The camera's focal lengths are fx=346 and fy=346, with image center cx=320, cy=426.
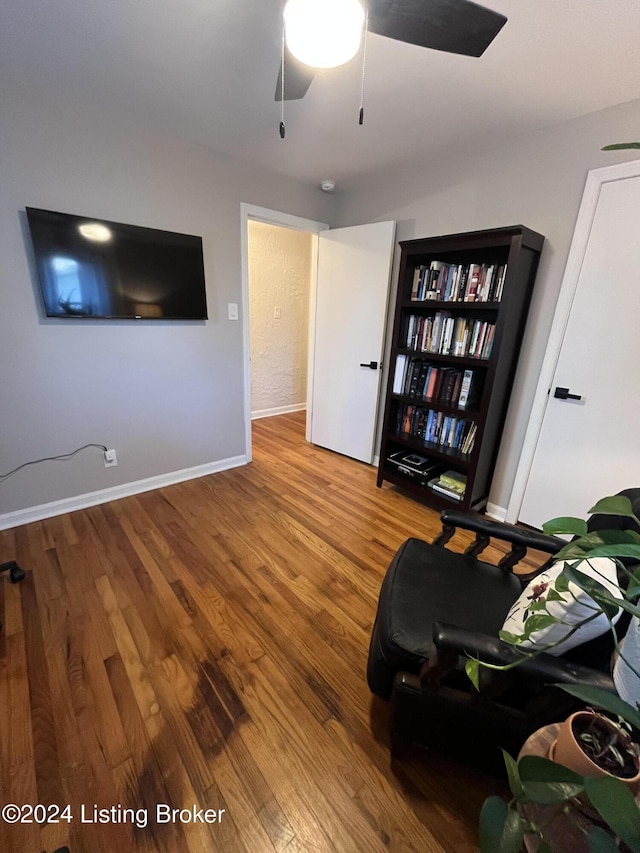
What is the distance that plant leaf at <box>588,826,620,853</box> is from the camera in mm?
448

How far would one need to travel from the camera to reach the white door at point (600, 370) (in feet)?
5.75

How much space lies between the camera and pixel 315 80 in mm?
1592

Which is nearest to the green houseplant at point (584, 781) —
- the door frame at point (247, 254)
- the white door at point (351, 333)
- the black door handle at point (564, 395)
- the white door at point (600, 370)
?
the white door at point (600, 370)

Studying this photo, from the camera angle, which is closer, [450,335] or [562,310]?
[562,310]

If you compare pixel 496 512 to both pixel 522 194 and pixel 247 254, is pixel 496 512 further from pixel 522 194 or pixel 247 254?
pixel 247 254

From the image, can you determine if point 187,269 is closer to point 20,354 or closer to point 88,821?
point 20,354

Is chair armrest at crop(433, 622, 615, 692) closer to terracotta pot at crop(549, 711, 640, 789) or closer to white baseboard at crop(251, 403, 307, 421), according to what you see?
terracotta pot at crop(549, 711, 640, 789)

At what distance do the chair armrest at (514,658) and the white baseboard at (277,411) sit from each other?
3896 mm

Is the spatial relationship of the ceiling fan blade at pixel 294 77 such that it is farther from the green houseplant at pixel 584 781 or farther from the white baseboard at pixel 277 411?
the white baseboard at pixel 277 411

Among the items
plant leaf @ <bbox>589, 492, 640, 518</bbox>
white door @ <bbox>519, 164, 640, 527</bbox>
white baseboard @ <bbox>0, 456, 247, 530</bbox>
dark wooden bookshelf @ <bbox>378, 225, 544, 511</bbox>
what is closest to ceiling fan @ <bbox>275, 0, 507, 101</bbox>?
dark wooden bookshelf @ <bbox>378, 225, 544, 511</bbox>

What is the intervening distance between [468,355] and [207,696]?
2.18 m

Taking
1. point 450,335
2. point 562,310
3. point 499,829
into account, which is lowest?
point 499,829

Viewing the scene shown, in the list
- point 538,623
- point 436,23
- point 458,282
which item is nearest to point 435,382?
point 458,282

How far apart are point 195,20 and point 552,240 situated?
1.97 m
